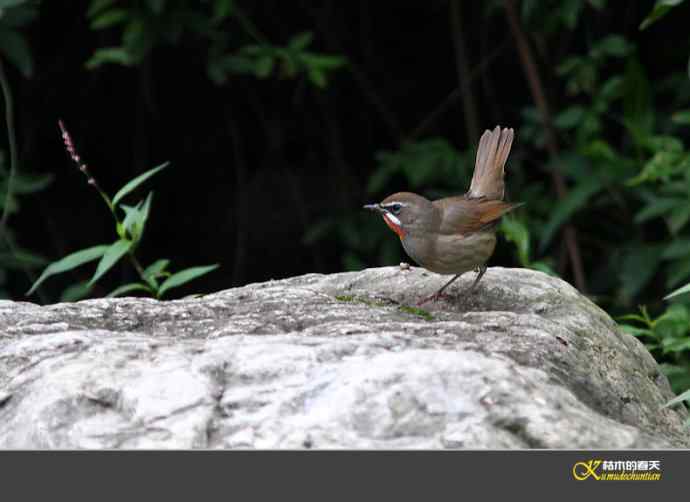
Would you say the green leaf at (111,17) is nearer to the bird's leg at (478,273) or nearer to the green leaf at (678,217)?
the bird's leg at (478,273)

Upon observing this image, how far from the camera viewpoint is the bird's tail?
205 inches

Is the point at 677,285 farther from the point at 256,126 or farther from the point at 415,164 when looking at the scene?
the point at 256,126

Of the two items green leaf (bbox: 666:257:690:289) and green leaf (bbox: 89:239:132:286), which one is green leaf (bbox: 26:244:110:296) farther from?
green leaf (bbox: 666:257:690:289)

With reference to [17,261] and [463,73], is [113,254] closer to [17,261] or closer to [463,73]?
[17,261]

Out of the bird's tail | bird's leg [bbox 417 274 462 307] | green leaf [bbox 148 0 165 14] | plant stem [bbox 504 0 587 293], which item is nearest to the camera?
bird's leg [bbox 417 274 462 307]

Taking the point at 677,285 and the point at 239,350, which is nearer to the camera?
the point at 239,350

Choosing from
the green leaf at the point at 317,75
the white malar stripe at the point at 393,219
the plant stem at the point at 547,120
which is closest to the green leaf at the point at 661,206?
the plant stem at the point at 547,120

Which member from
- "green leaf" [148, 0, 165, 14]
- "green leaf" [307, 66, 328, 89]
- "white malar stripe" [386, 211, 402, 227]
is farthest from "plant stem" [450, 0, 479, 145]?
"white malar stripe" [386, 211, 402, 227]

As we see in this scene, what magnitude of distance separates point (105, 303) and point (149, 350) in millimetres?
833

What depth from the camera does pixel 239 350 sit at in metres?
2.74

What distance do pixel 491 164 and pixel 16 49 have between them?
283 centimetres

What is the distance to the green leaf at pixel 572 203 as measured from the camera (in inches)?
254

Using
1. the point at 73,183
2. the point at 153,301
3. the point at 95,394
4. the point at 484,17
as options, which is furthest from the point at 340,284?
the point at 73,183

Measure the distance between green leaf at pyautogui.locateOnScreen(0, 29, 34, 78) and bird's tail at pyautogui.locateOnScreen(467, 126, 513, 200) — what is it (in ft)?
8.67
